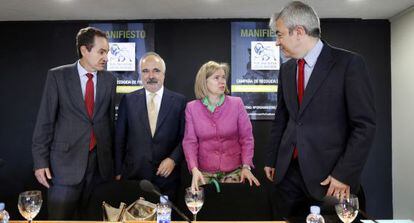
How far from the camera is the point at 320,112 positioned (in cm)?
206

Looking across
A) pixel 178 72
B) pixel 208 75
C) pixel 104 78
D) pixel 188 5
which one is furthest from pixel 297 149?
pixel 178 72

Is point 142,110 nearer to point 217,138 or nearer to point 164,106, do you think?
point 164,106

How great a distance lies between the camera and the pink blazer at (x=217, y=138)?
9.96 feet

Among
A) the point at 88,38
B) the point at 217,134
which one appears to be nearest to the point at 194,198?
the point at 217,134

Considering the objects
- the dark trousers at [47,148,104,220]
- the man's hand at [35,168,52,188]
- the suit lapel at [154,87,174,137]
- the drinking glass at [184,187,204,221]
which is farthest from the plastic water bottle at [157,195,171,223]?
the suit lapel at [154,87,174,137]

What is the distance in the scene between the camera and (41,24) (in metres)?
4.93

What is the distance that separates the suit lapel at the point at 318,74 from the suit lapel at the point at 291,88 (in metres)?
0.11

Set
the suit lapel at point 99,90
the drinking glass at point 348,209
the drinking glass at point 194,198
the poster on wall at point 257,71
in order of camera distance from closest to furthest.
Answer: the drinking glass at point 348,209 → the drinking glass at point 194,198 → the suit lapel at point 99,90 → the poster on wall at point 257,71

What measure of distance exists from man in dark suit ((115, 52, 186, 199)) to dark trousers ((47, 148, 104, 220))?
32 centimetres

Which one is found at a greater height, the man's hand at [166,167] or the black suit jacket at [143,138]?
the black suit jacket at [143,138]

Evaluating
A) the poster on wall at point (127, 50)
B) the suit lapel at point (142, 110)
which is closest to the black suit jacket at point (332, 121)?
the suit lapel at point (142, 110)

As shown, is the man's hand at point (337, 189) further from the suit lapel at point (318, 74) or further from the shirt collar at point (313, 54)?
the shirt collar at point (313, 54)

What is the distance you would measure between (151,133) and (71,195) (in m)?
0.76

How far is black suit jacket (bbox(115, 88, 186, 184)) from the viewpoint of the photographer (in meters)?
3.12
